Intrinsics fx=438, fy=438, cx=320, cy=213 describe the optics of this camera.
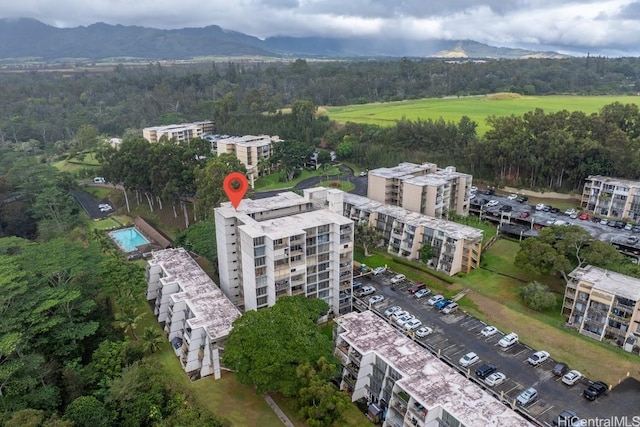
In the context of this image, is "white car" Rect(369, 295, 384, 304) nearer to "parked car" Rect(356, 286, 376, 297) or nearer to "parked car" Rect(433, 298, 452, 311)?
"parked car" Rect(356, 286, 376, 297)

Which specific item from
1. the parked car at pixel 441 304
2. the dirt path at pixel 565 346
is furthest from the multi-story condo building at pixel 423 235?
the dirt path at pixel 565 346

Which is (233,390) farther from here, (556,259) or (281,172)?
(281,172)

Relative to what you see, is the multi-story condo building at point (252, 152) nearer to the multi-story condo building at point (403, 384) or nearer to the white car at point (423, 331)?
the white car at point (423, 331)

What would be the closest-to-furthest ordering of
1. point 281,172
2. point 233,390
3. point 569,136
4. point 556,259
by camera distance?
→ point 233,390, point 556,259, point 569,136, point 281,172

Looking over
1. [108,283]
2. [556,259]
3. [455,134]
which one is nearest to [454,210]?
[556,259]

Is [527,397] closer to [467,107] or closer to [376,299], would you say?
Answer: [376,299]

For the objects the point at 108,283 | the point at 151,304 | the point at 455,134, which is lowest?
the point at 151,304

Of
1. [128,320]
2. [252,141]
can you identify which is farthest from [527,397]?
[252,141]
